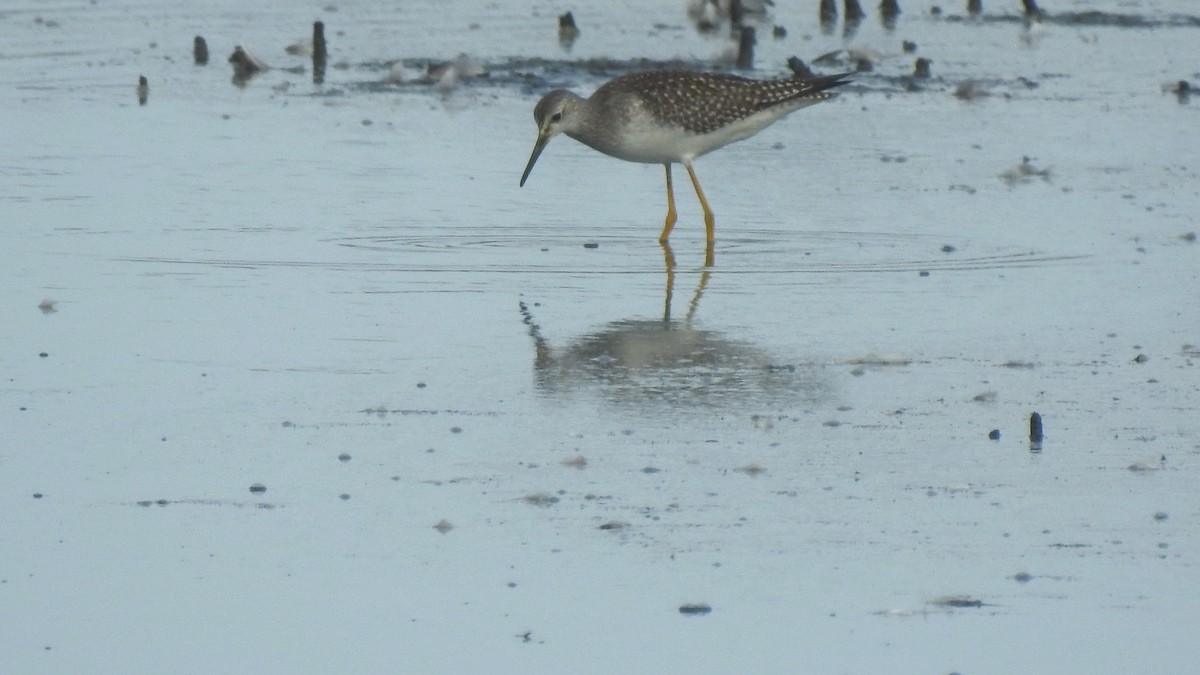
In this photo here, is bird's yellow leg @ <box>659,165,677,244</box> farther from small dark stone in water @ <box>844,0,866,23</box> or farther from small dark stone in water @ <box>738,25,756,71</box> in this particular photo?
small dark stone in water @ <box>844,0,866,23</box>

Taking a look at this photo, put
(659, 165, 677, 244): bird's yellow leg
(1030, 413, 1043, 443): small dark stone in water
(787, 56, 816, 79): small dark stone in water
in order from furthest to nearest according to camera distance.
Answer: (787, 56, 816, 79): small dark stone in water < (659, 165, 677, 244): bird's yellow leg < (1030, 413, 1043, 443): small dark stone in water

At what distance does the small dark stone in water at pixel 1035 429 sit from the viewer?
789 cm

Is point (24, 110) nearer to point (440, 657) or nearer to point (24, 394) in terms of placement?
point (24, 394)

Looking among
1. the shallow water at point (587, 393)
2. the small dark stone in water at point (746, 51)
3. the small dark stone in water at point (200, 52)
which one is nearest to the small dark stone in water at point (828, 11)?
the small dark stone in water at point (746, 51)

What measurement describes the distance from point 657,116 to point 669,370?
Result: 4201mm

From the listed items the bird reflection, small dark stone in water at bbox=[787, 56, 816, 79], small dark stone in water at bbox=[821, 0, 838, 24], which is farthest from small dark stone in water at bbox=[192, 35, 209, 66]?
the bird reflection

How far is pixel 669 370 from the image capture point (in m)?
8.97

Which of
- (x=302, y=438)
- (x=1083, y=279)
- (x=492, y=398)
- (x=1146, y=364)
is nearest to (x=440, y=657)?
(x=302, y=438)

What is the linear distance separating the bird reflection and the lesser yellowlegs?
3036 millimetres

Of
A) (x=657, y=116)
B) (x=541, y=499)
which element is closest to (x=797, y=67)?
(x=657, y=116)

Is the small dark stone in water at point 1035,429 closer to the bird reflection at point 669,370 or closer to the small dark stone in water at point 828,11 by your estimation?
the bird reflection at point 669,370

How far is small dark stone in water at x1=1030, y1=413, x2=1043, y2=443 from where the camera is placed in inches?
311

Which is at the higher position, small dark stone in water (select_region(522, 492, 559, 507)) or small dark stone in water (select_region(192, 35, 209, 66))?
small dark stone in water (select_region(192, 35, 209, 66))

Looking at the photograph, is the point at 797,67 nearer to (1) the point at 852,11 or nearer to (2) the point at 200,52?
(1) the point at 852,11
